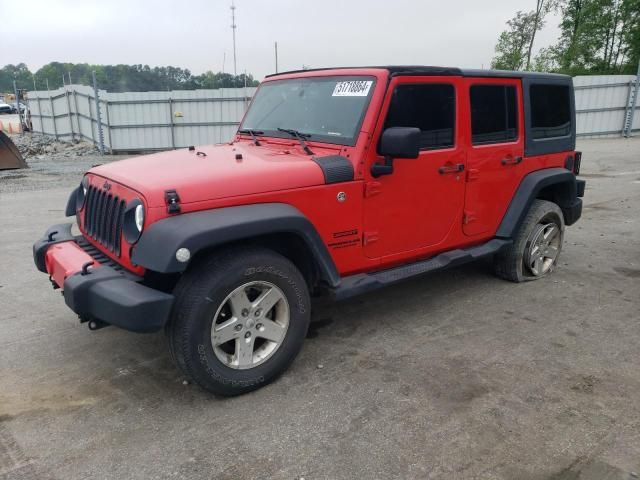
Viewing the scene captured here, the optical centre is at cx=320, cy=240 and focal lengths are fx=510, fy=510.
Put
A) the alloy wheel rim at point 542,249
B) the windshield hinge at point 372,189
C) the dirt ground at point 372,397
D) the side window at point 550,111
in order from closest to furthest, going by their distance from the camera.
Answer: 1. the dirt ground at point 372,397
2. the windshield hinge at point 372,189
3. the side window at point 550,111
4. the alloy wheel rim at point 542,249

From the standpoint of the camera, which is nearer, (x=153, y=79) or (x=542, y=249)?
(x=542, y=249)

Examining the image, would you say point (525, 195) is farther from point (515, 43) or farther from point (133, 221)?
point (515, 43)

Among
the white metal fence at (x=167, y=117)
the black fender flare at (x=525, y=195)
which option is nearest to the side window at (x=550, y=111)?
the black fender flare at (x=525, y=195)

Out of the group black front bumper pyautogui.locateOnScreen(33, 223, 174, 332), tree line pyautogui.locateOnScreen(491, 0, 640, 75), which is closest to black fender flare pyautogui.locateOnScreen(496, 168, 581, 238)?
black front bumper pyautogui.locateOnScreen(33, 223, 174, 332)

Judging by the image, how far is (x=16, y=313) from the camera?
4.40 meters

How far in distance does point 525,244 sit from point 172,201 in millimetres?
3522

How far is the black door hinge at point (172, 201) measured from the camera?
2801 mm

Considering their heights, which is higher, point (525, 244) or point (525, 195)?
point (525, 195)

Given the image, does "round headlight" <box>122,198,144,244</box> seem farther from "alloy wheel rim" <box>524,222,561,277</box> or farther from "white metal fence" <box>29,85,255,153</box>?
"white metal fence" <box>29,85,255,153</box>

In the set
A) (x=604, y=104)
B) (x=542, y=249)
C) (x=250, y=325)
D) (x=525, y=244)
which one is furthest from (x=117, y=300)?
(x=604, y=104)

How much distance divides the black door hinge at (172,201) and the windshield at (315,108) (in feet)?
4.26

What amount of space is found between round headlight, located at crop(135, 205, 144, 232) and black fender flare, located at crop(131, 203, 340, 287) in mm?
93

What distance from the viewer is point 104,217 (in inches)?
133

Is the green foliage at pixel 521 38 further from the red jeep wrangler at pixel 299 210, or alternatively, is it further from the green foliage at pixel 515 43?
the red jeep wrangler at pixel 299 210
